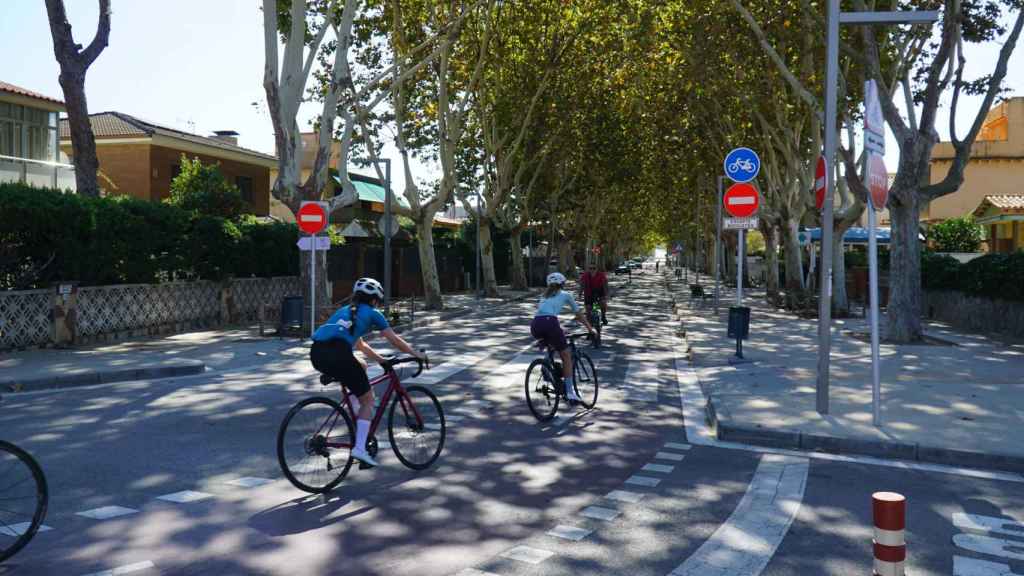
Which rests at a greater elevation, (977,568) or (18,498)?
(18,498)

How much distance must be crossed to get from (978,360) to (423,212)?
62.8 feet

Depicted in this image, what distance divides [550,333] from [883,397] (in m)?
4.39

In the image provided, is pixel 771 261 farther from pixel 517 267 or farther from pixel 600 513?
pixel 600 513

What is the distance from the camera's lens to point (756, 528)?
5.67 meters

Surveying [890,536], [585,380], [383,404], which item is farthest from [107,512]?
[585,380]

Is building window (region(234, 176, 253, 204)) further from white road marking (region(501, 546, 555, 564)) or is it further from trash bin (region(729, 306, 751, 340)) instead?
white road marking (region(501, 546, 555, 564))

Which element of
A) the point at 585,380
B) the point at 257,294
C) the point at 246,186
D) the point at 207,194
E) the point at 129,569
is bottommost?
the point at 129,569

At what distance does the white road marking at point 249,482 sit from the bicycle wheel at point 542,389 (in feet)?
11.8

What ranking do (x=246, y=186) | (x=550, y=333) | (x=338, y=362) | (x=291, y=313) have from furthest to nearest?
(x=246, y=186) → (x=291, y=313) → (x=550, y=333) → (x=338, y=362)

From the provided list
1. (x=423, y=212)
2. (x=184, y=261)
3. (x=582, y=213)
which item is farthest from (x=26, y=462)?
(x=582, y=213)

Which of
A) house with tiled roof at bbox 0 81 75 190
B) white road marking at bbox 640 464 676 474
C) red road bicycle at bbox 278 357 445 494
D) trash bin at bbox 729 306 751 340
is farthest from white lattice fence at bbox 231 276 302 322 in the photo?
white road marking at bbox 640 464 676 474

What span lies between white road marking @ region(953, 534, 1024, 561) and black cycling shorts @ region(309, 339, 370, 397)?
4.29 m

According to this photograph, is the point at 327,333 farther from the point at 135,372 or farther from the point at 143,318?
the point at 143,318

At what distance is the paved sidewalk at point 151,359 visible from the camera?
1219 centimetres
